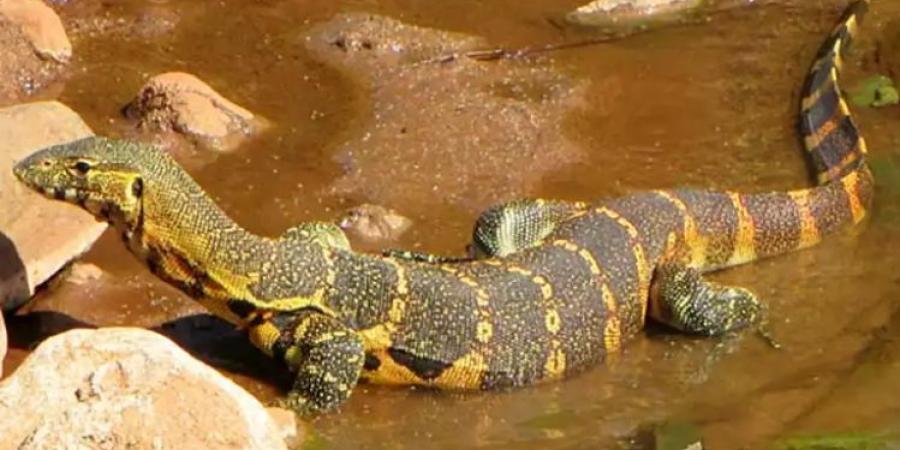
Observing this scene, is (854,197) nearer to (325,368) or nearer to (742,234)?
(742,234)

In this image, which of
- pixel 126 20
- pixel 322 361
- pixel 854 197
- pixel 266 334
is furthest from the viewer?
pixel 126 20

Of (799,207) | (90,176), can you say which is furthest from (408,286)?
(799,207)

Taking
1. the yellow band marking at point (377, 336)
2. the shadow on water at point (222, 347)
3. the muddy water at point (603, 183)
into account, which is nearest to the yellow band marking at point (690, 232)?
the muddy water at point (603, 183)

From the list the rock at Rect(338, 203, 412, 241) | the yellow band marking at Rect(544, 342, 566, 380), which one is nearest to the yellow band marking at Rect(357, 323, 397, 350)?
the yellow band marking at Rect(544, 342, 566, 380)

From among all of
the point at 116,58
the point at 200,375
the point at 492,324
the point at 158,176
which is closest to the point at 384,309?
the point at 492,324

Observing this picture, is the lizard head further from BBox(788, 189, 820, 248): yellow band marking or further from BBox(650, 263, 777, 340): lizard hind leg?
BBox(788, 189, 820, 248): yellow band marking

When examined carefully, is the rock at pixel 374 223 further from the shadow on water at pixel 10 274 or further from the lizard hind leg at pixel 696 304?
the shadow on water at pixel 10 274

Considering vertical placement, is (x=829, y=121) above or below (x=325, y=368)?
above
